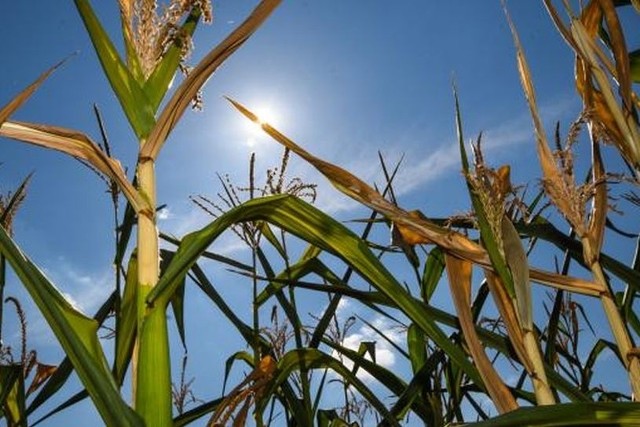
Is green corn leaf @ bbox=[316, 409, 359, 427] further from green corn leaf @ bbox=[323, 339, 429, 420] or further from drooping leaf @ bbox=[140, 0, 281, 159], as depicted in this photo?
drooping leaf @ bbox=[140, 0, 281, 159]

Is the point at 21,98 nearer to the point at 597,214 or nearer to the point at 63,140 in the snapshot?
the point at 63,140

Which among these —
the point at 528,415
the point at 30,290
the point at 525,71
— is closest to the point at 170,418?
the point at 30,290

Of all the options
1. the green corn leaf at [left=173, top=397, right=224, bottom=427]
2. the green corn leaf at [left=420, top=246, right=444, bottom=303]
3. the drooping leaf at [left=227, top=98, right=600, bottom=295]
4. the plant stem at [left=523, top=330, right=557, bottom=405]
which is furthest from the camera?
the green corn leaf at [left=420, top=246, right=444, bottom=303]

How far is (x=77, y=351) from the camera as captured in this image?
61 centimetres

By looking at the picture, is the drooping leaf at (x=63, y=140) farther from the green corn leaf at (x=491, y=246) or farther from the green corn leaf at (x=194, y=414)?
the green corn leaf at (x=194, y=414)

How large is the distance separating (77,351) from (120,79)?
0.42 m

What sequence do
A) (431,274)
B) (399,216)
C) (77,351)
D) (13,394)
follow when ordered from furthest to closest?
(431,274) → (13,394) → (399,216) → (77,351)

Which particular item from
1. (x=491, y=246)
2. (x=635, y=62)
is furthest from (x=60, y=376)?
(x=635, y=62)

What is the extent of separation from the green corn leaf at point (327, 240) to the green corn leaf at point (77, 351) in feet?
0.57

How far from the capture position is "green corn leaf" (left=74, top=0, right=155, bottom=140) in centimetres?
84

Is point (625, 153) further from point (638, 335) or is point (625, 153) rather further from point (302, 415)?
point (302, 415)

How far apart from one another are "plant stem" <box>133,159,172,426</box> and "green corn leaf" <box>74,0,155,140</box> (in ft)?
0.44

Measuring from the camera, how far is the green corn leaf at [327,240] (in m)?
0.79

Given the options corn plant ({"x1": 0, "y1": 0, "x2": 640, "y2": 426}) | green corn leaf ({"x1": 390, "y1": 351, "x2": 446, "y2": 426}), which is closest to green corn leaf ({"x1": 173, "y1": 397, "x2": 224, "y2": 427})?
corn plant ({"x1": 0, "y1": 0, "x2": 640, "y2": 426})
